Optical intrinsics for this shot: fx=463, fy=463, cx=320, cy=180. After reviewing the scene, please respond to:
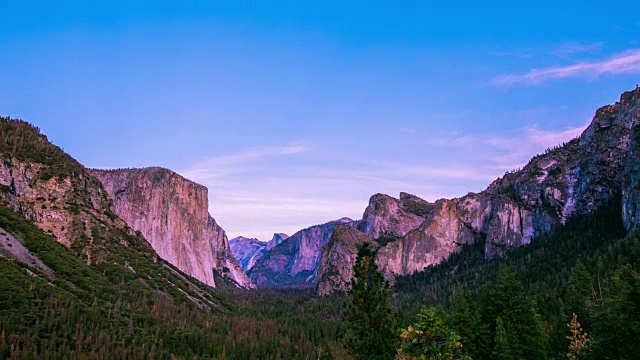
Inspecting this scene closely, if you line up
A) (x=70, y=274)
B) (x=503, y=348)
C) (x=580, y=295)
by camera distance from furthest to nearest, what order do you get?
1. (x=70, y=274)
2. (x=580, y=295)
3. (x=503, y=348)

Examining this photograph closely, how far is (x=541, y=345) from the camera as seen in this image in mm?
52938

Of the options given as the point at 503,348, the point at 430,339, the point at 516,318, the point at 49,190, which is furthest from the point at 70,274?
the point at 430,339

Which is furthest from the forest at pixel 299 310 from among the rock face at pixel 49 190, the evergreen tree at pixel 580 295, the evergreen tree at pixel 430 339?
the rock face at pixel 49 190

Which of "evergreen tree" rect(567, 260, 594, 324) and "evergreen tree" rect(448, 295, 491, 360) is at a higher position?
"evergreen tree" rect(567, 260, 594, 324)

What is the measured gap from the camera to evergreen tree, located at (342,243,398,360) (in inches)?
1060

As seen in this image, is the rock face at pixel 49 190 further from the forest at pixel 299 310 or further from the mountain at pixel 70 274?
the forest at pixel 299 310

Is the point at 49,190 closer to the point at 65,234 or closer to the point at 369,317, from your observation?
the point at 65,234

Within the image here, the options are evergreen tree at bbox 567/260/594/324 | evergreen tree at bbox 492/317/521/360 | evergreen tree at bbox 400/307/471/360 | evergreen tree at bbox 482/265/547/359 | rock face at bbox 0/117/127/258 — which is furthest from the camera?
rock face at bbox 0/117/127/258

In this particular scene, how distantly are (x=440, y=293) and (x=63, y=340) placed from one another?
146 meters

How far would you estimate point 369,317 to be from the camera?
27703 millimetres

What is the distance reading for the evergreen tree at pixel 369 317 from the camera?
1060 inches

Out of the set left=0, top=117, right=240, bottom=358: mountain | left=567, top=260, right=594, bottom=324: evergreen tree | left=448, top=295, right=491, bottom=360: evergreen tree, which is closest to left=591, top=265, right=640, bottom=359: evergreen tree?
left=448, top=295, right=491, bottom=360: evergreen tree

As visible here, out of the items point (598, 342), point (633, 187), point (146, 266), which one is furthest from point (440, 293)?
point (598, 342)

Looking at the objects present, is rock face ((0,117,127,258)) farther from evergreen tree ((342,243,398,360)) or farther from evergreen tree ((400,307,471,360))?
evergreen tree ((400,307,471,360))
